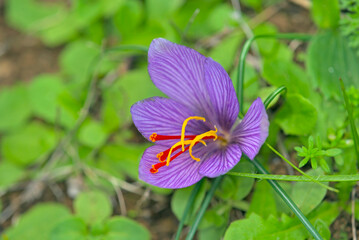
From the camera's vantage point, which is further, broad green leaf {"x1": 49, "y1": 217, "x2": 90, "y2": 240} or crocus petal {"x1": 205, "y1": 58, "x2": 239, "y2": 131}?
broad green leaf {"x1": 49, "y1": 217, "x2": 90, "y2": 240}

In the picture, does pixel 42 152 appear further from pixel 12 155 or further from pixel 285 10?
pixel 285 10

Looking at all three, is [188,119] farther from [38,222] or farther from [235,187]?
[38,222]

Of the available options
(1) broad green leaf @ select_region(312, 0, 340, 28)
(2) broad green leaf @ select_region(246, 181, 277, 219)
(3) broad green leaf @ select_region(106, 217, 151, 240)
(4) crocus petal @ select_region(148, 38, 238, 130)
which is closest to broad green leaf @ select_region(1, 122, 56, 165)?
(3) broad green leaf @ select_region(106, 217, 151, 240)

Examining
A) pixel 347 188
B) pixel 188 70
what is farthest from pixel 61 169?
pixel 347 188

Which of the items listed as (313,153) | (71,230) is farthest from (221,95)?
(71,230)

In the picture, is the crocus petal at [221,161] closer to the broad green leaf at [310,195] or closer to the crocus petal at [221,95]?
the crocus petal at [221,95]

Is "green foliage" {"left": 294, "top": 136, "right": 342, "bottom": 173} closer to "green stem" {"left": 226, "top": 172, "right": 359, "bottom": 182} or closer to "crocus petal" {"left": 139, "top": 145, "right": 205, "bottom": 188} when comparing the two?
"green stem" {"left": 226, "top": 172, "right": 359, "bottom": 182}
